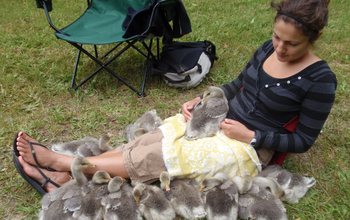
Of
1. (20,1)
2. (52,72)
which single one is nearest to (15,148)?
(52,72)

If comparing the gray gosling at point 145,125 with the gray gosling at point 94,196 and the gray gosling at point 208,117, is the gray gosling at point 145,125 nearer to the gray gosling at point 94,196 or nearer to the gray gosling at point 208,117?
the gray gosling at point 208,117

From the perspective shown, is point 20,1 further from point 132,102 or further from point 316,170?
point 316,170

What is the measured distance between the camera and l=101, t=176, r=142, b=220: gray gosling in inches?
84.8

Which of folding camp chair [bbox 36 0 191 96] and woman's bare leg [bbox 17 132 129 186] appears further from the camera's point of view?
folding camp chair [bbox 36 0 191 96]

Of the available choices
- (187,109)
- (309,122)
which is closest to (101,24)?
(187,109)

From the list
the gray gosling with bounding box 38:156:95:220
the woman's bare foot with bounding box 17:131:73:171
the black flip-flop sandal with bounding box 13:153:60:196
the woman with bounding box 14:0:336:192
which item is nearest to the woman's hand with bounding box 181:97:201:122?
the woman with bounding box 14:0:336:192

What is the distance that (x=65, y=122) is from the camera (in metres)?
3.38

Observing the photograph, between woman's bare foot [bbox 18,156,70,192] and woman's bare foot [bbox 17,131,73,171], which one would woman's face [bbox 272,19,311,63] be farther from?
woman's bare foot [bbox 18,156,70,192]

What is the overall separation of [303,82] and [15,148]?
2.62 metres

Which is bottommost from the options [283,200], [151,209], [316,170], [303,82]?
[316,170]

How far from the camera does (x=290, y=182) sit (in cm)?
244

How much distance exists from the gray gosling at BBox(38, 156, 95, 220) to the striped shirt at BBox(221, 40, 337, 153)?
1.51m

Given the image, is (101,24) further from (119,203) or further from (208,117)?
(119,203)

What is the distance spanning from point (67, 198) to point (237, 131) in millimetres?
1605
